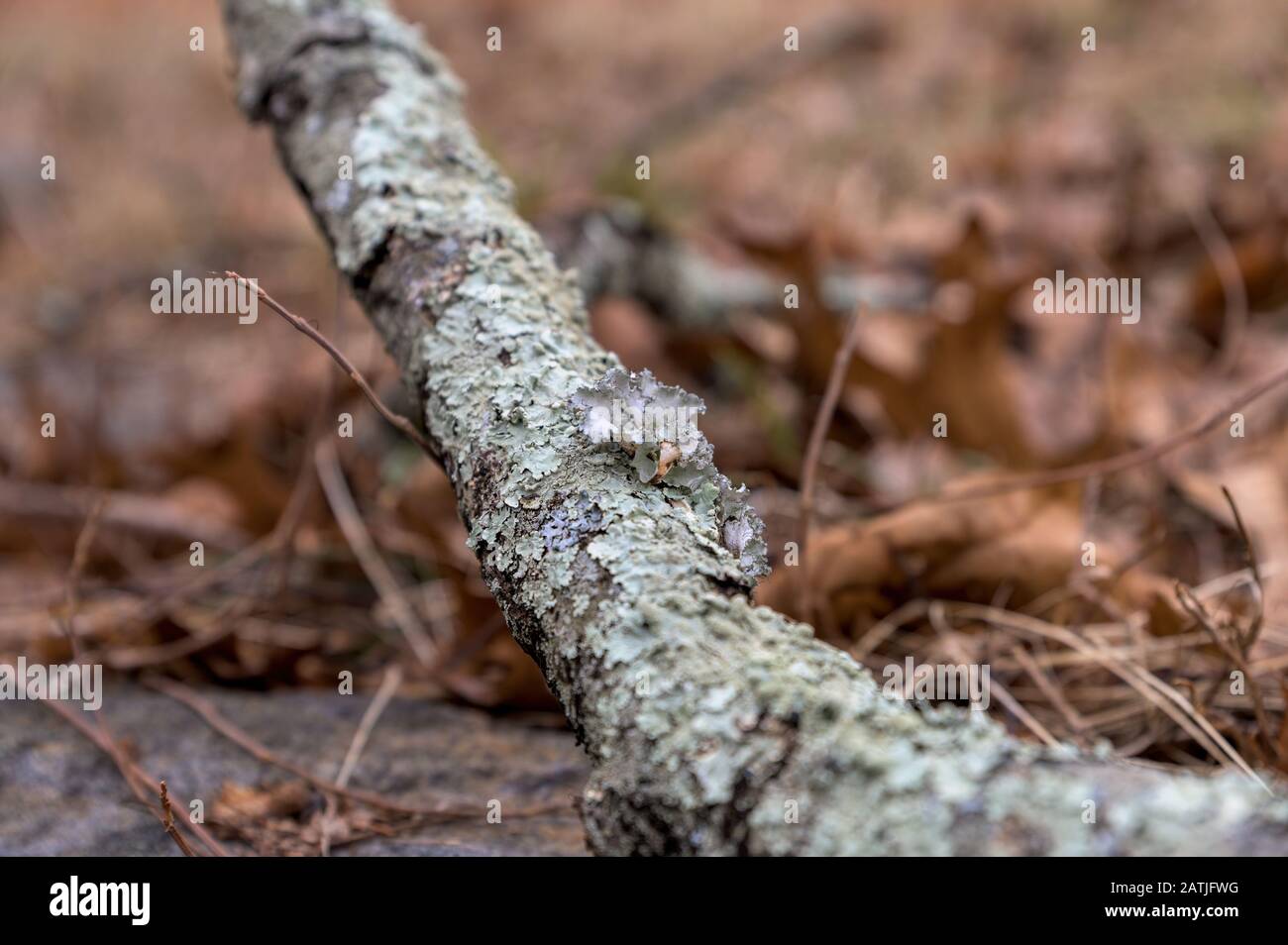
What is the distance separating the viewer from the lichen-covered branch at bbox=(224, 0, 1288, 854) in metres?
0.52

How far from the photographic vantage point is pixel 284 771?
108cm

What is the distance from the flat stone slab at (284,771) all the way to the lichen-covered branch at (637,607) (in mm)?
336

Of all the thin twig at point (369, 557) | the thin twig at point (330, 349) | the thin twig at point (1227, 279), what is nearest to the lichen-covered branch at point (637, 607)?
the thin twig at point (330, 349)

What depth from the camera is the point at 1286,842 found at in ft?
1.57

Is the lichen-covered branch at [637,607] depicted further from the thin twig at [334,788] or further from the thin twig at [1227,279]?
the thin twig at [1227,279]

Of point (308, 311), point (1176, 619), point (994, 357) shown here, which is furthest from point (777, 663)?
point (308, 311)

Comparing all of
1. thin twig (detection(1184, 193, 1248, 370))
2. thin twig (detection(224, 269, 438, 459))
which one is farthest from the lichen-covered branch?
thin twig (detection(1184, 193, 1248, 370))

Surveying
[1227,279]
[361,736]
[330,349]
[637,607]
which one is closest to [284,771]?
[361,736]

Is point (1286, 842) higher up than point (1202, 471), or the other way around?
point (1202, 471)

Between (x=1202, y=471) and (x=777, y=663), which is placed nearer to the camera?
(x=777, y=663)

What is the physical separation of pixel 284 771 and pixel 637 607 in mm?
609

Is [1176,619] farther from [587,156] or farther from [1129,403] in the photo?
[587,156]

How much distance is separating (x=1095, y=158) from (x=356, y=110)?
2216mm

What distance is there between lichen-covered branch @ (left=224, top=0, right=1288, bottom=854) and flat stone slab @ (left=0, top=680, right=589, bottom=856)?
336 millimetres
